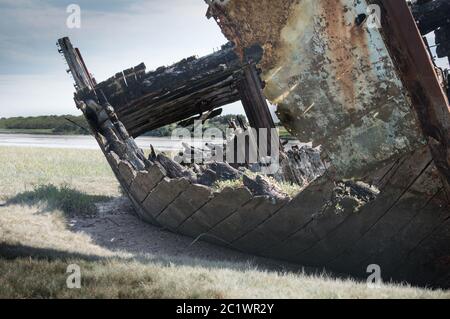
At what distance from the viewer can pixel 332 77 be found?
4.04m

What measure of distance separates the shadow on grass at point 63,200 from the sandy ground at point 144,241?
314mm

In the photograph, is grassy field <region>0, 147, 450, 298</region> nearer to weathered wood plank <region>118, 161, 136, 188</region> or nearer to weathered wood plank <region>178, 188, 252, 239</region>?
weathered wood plank <region>178, 188, 252, 239</region>

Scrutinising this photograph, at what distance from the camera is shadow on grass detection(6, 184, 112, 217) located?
7746 mm

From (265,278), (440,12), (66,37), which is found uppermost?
(66,37)

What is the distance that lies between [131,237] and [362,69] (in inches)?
144

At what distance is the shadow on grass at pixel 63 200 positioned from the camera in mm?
7746

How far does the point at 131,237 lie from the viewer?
6.33 m

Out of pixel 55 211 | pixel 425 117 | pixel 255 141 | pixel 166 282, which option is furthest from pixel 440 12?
pixel 55 211

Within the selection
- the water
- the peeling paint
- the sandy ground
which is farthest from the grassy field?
the water

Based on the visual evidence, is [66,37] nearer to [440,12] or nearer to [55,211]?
[55,211]

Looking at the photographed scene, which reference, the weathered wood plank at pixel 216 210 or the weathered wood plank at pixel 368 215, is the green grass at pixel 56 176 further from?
the weathered wood plank at pixel 368 215

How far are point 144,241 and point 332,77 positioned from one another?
3.22m

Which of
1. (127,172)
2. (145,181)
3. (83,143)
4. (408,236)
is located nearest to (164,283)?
(408,236)

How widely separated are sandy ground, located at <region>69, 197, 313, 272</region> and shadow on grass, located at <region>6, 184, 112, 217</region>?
1.03 feet
